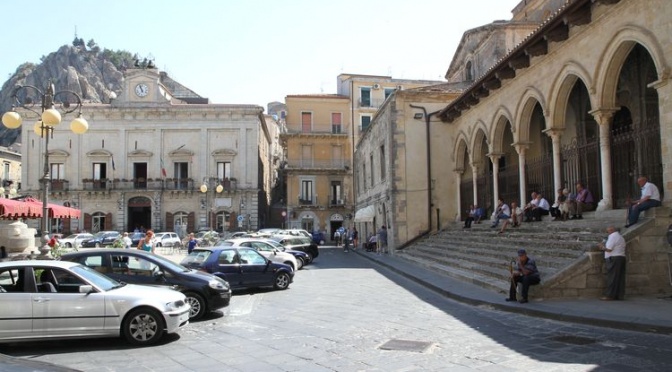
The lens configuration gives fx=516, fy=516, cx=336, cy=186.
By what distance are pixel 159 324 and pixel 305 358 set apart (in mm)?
2431

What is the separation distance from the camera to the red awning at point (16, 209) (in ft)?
44.9

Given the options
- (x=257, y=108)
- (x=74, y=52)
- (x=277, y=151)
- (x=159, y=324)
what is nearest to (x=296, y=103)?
(x=257, y=108)

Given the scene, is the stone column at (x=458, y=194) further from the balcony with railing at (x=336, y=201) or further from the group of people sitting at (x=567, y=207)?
the balcony with railing at (x=336, y=201)

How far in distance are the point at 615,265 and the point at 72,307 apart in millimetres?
9443

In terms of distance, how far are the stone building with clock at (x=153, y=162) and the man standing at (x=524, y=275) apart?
1601 inches

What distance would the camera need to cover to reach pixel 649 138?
11992mm

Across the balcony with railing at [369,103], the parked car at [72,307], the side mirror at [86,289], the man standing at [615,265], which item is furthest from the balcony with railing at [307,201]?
the side mirror at [86,289]

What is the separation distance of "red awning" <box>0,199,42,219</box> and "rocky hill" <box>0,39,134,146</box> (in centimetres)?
6553

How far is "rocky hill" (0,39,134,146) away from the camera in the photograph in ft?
251

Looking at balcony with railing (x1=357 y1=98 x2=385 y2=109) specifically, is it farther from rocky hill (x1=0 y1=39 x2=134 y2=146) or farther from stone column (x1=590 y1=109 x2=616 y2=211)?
stone column (x1=590 y1=109 x2=616 y2=211)

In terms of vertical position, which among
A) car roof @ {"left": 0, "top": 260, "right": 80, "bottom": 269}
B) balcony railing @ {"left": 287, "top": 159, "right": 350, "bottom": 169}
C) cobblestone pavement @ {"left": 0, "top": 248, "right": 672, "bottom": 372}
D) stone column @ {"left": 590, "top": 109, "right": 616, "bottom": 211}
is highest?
balcony railing @ {"left": 287, "top": 159, "right": 350, "bottom": 169}

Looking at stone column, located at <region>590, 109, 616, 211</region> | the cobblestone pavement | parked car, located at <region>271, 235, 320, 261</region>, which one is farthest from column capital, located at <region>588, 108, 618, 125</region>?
parked car, located at <region>271, 235, 320, 261</region>

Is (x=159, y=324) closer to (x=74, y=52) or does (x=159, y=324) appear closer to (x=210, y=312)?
(x=210, y=312)

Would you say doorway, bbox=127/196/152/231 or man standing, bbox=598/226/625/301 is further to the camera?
doorway, bbox=127/196/152/231
